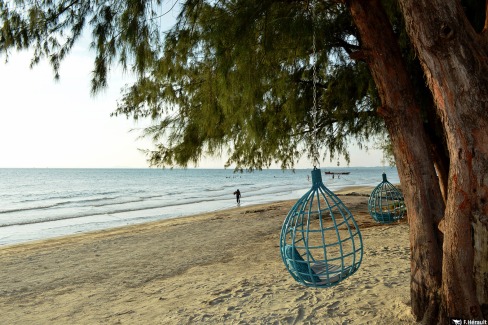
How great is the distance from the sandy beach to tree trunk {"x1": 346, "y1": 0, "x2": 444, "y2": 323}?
452 mm

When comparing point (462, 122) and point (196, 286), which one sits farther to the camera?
point (196, 286)

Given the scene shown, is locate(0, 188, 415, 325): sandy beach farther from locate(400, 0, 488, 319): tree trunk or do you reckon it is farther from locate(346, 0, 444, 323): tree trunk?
locate(400, 0, 488, 319): tree trunk

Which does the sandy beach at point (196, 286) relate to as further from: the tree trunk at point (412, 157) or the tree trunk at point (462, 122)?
the tree trunk at point (462, 122)

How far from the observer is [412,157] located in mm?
3285

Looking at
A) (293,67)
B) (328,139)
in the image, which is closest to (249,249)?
(328,139)

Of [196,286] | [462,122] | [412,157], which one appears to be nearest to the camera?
[462,122]

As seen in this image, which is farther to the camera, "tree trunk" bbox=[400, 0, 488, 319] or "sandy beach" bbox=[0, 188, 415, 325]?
"sandy beach" bbox=[0, 188, 415, 325]

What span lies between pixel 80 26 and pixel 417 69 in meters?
4.02

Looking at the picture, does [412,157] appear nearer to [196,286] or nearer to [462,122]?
[462,122]

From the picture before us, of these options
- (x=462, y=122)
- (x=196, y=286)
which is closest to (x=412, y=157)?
(x=462, y=122)

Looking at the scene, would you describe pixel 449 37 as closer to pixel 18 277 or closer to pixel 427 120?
pixel 427 120

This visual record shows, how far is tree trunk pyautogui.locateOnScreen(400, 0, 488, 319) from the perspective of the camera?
2.53m

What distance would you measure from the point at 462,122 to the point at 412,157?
765 millimetres

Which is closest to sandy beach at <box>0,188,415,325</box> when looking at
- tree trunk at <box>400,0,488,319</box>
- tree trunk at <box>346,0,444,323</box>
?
tree trunk at <box>346,0,444,323</box>
